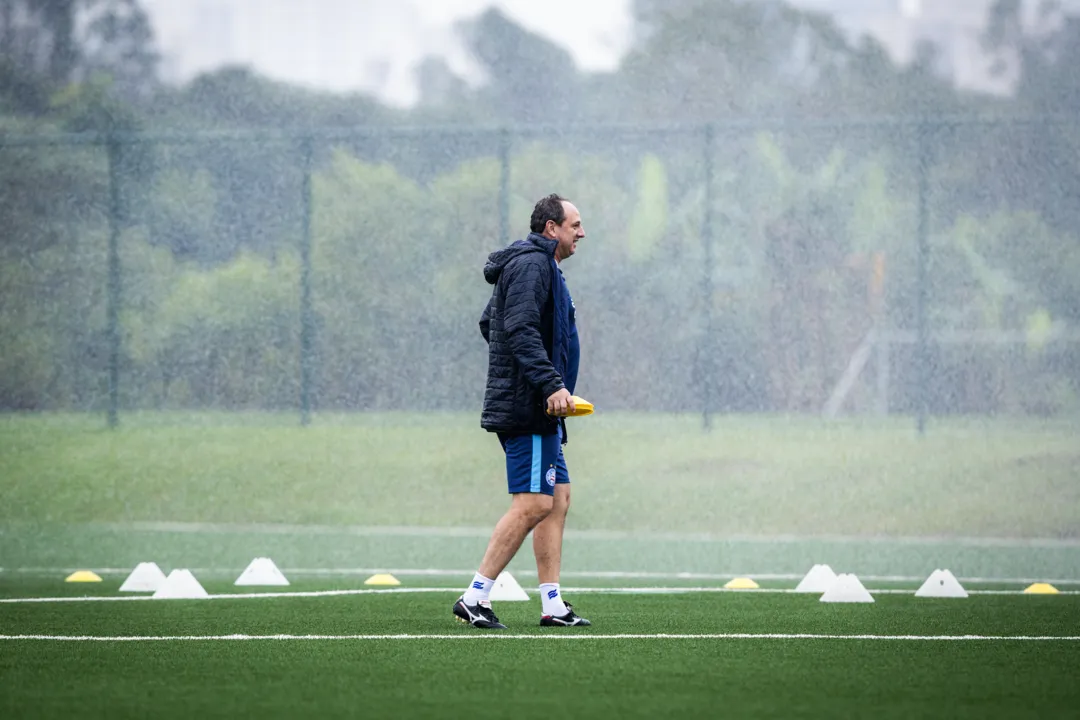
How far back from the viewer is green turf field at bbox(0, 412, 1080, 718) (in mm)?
5375

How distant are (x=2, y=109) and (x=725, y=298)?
22.1 feet

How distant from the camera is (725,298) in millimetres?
14984

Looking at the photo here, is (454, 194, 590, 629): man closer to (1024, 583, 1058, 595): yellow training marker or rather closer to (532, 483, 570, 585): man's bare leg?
(532, 483, 570, 585): man's bare leg

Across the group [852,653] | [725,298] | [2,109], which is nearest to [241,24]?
[2,109]

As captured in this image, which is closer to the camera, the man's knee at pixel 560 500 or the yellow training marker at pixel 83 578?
the man's knee at pixel 560 500

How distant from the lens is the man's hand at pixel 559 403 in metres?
6.89

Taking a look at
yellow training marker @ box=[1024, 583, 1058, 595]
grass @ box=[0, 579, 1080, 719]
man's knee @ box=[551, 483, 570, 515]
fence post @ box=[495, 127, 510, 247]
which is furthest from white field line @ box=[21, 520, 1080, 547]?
man's knee @ box=[551, 483, 570, 515]

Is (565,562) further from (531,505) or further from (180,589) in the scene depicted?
(531,505)

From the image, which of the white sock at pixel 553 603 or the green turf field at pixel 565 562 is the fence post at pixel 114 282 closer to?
the green turf field at pixel 565 562

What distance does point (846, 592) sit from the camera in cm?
845

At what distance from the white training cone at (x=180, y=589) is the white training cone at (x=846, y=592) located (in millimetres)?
2921

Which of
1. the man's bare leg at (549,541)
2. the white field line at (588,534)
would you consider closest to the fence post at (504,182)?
the white field line at (588,534)

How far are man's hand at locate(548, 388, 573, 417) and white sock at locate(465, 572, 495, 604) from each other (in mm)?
712

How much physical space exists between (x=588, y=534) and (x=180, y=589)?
5642mm
